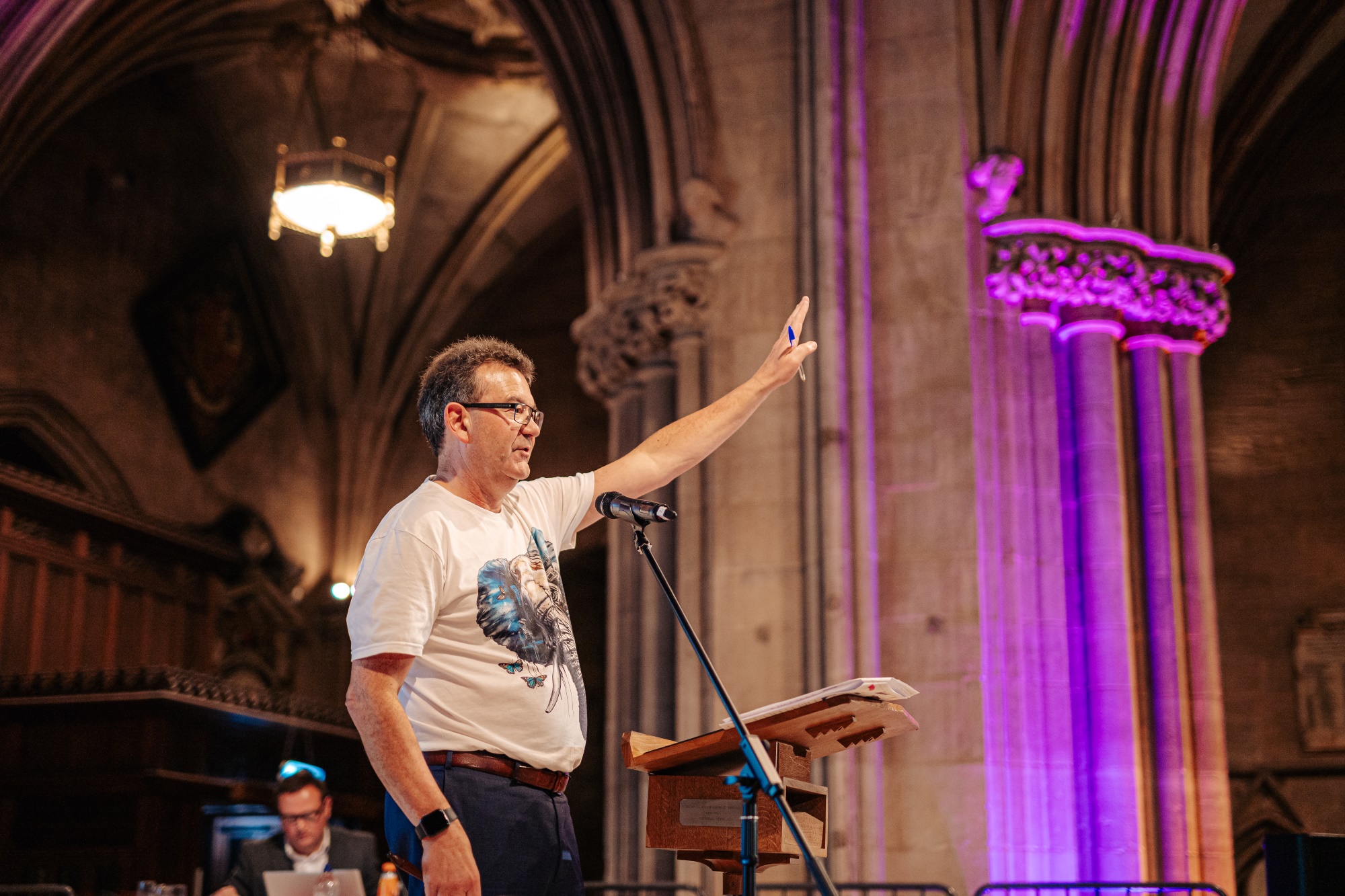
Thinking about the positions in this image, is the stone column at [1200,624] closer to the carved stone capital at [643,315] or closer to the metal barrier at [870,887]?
the metal barrier at [870,887]

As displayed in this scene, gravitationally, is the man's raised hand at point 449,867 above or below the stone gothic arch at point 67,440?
below

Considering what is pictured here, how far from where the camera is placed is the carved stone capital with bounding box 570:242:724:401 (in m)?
6.94

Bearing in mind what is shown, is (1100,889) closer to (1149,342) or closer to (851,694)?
(1149,342)

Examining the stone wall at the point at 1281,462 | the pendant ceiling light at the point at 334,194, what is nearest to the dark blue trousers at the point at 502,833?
the pendant ceiling light at the point at 334,194

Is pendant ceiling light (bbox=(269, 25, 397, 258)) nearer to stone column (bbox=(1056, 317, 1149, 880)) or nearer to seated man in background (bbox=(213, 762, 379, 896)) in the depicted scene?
seated man in background (bbox=(213, 762, 379, 896))

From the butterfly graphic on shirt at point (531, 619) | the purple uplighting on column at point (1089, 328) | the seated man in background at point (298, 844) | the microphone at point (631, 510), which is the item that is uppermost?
the purple uplighting on column at point (1089, 328)

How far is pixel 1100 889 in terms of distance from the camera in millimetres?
6035

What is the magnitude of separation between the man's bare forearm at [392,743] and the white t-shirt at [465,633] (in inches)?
2.2

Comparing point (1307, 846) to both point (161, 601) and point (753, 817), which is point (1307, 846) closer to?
point (753, 817)

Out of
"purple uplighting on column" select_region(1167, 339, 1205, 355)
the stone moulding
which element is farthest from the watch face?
"purple uplighting on column" select_region(1167, 339, 1205, 355)

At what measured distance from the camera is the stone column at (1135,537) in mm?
6234

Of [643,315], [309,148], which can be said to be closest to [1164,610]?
[643,315]

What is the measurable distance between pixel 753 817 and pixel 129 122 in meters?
12.0

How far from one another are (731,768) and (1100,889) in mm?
3785
